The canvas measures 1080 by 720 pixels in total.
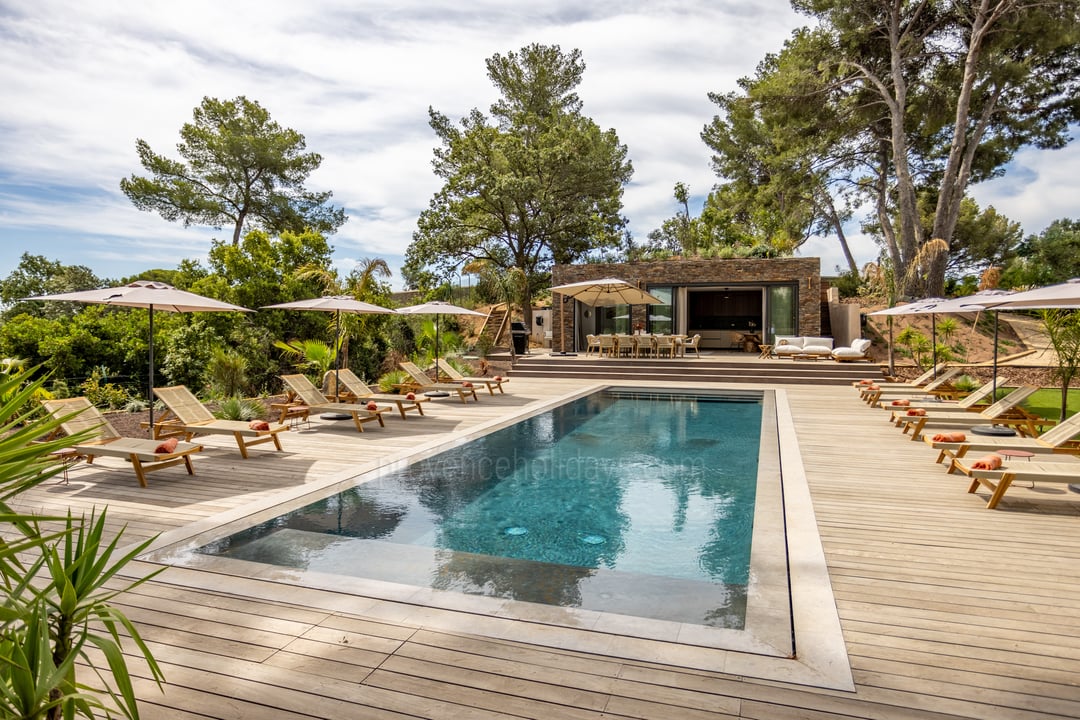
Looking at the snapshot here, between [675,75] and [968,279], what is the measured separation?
17.5m

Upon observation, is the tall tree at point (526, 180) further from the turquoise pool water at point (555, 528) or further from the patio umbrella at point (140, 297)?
the turquoise pool water at point (555, 528)

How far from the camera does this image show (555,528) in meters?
5.10

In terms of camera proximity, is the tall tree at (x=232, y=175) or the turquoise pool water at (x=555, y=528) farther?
the tall tree at (x=232, y=175)

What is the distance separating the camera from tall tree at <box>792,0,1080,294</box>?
701 inches

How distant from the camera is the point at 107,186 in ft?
83.1

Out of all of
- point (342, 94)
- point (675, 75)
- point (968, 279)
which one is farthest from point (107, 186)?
point (968, 279)

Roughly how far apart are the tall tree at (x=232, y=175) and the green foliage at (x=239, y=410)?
19168mm

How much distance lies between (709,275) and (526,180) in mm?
8523

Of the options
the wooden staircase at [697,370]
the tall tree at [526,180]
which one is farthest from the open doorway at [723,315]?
the wooden staircase at [697,370]

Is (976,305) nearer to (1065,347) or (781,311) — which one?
(1065,347)

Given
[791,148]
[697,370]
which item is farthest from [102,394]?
[791,148]

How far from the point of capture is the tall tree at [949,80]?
17812mm

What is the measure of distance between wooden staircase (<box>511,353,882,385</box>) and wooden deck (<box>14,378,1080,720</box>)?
10.6m

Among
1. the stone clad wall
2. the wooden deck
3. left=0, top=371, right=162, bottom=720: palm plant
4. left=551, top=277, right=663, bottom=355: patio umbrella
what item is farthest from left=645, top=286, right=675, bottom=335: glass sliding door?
left=0, top=371, right=162, bottom=720: palm plant
